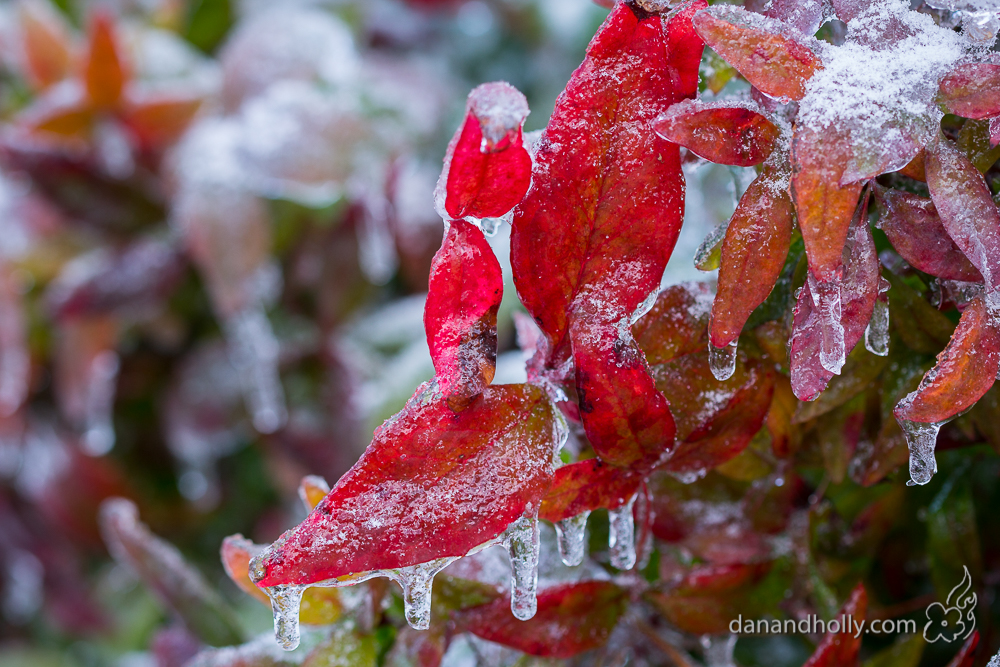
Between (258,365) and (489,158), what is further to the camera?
(258,365)

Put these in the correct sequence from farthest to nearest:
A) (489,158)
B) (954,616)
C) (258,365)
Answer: (258,365)
(954,616)
(489,158)

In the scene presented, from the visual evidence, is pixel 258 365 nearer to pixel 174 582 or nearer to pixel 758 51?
pixel 174 582

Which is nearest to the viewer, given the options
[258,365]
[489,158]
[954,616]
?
[489,158]

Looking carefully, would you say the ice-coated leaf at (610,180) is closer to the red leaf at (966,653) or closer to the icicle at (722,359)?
the icicle at (722,359)

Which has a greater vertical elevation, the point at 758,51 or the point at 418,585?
the point at 758,51

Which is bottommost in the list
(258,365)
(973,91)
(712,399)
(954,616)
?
(258,365)

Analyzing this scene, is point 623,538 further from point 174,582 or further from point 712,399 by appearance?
point 174,582

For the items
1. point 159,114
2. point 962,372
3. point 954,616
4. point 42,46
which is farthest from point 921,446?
point 42,46

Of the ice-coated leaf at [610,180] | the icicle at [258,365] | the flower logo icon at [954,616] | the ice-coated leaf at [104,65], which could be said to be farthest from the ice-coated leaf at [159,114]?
the flower logo icon at [954,616]
